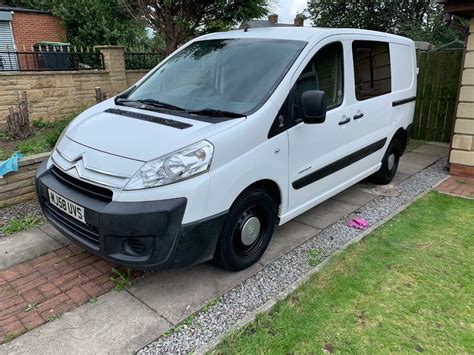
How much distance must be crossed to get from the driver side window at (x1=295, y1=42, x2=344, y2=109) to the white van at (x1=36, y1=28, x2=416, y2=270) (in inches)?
0.7

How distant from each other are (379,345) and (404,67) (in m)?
4.08

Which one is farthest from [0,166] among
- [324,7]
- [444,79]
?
[324,7]

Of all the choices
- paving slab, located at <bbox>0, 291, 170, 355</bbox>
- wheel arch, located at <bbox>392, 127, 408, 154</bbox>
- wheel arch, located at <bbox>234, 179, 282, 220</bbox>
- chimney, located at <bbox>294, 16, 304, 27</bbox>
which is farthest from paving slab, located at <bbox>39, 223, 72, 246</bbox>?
chimney, located at <bbox>294, 16, 304, 27</bbox>

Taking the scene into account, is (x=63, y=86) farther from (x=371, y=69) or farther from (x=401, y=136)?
(x=401, y=136)

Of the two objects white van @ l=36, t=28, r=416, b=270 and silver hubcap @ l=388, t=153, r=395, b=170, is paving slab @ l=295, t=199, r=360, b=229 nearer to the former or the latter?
white van @ l=36, t=28, r=416, b=270

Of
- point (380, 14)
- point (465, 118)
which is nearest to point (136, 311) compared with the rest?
point (465, 118)

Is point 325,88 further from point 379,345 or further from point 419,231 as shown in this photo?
point 379,345

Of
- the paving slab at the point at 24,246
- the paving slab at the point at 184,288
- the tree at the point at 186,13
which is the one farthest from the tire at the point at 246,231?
the tree at the point at 186,13

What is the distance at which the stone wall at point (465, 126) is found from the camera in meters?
5.55

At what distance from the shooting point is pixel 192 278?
3.15m

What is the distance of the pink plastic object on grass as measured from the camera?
4.17 meters

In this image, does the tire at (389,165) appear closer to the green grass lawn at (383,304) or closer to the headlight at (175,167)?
the green grass lawn at (383,304)

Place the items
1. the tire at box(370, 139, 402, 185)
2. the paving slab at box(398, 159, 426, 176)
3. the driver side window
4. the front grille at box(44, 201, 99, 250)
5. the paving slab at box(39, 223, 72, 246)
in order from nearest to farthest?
the front grille at box(44, 201, 99, 250), the driver side window, the paving slab at box(39, 223, 72, 246), the tire at box(370, 139, 402, 185), the paving slab at box(398, 159, 426, 176)

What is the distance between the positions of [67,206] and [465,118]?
5.54m
